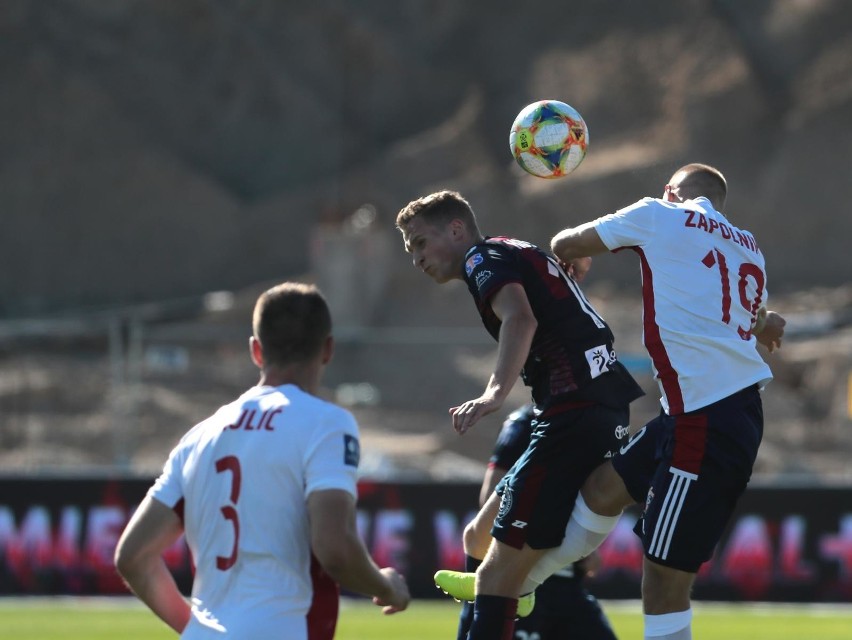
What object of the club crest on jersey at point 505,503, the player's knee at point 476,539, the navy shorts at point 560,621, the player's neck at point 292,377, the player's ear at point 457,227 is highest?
the player's ear at point 457,227

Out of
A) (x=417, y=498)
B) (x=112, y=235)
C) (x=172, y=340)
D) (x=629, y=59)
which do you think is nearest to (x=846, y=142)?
(x=629, y=59)

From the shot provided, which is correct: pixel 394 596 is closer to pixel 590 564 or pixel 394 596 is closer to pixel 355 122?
pixel 590 564

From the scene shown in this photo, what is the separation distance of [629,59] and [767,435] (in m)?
22.4

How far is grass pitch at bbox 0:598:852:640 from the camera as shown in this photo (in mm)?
12812

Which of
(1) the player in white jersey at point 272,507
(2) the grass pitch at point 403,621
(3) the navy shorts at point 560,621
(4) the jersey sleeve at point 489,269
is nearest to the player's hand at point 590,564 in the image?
(3) the navy shorts at point 560,621

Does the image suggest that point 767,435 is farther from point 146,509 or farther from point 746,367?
point 146,509

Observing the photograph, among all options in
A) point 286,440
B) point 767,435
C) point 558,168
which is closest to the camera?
point 286,440

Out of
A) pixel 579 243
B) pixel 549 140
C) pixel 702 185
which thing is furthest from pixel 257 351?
pixel 702 185

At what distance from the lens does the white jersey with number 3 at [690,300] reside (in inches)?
247

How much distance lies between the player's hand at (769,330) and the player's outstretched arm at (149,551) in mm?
3029

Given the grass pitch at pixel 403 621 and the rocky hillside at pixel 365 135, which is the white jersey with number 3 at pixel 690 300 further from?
the rocky hillside at pixel 365 135

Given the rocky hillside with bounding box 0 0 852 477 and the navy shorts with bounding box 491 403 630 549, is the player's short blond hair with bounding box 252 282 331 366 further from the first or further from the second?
the rocky hillside with bounding box 0 0 852 477

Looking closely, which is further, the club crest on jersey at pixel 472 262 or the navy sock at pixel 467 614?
the navy sock at pixel 467 614

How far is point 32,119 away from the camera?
1887 inches
